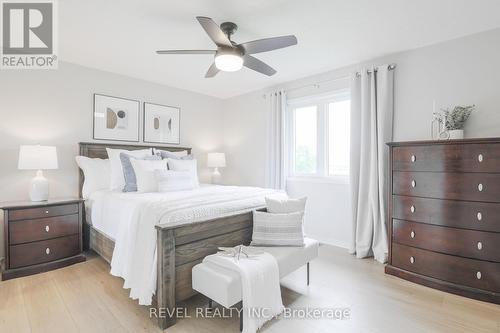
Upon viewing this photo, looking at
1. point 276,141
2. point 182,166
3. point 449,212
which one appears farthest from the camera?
point 276,141

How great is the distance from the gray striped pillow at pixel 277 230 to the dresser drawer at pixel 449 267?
119 cm

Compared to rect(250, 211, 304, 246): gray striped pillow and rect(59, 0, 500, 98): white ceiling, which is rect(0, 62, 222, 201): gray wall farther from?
rect(250, 211, 304, 246): gray striped pillow

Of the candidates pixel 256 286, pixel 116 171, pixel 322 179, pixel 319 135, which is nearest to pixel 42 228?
pixel 116 171

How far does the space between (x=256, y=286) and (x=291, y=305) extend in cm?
55

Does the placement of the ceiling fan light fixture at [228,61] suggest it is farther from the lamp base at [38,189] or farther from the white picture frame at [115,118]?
the lamp base at [38,189]

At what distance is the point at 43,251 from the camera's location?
9.23 ft

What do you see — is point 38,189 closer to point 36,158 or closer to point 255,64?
point 36,158

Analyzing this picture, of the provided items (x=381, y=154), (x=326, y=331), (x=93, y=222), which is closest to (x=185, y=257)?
(x=326, y=331)

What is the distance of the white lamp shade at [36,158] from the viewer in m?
2.76

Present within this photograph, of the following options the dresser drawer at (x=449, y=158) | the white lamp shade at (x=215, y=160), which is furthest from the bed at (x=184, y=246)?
the white lamp shade at (x=215, y=160)

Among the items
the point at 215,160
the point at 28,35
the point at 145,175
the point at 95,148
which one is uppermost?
the point at 28,35

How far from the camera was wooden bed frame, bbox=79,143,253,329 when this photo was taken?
184cm

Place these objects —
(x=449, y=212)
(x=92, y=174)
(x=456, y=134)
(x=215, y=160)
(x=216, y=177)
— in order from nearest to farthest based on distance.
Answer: (x=449, y=212) → (x=456, y=134) → (x=92, y=174) → (x=215, y=160) → (x=216, y=177)

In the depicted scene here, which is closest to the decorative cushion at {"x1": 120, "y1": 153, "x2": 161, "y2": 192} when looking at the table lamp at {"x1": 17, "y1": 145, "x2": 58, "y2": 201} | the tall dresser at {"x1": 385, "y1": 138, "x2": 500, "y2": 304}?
the table lamp at {"x1": 17, "y1": 145, "x2": 58, "y2": 201}
